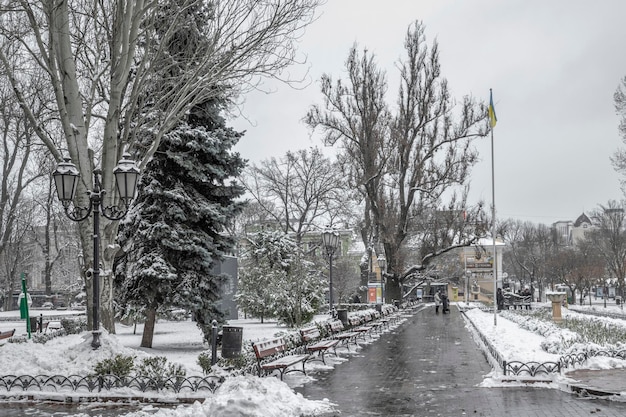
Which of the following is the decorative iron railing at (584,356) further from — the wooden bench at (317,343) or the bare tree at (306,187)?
the bare tree at (306,187)

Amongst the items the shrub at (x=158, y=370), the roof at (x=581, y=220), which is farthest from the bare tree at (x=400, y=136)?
the roof at (x=581, y=220)

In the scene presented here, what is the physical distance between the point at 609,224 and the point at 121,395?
176 ft

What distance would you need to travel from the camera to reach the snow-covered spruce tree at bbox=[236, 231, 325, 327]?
87.9 ft

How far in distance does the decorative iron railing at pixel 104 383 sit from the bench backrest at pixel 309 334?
4945 mm

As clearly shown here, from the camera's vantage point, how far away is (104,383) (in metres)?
9.93

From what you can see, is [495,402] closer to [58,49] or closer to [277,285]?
[58,49]

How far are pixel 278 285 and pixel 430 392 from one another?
1809 cm

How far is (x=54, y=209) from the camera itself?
38.3 m

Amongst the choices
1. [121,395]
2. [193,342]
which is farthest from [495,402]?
[193,342]

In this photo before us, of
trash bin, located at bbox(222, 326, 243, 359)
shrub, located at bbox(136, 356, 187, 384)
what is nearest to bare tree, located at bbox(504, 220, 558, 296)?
trash bin, located at bbox(222, 326, 243, 359)

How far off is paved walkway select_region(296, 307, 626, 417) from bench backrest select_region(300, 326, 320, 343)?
3.85 ft

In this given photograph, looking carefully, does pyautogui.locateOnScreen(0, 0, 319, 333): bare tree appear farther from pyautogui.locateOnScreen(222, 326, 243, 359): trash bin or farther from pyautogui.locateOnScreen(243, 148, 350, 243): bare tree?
pyautogui.locateOnScreen(243, 148, 350, 243): bare tree

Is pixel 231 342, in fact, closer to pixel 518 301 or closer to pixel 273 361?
pixel 273 361

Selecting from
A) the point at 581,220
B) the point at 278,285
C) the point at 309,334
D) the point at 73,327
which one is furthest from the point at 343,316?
the point at 581,220
